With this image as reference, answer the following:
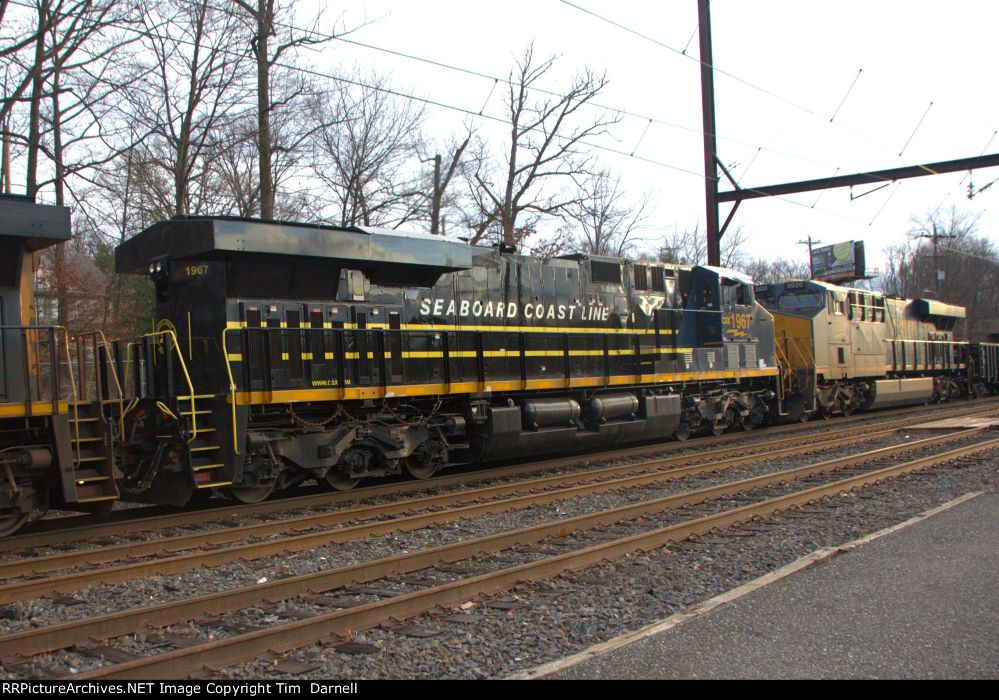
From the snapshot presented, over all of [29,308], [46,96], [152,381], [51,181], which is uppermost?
[46,96]

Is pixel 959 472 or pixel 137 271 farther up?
pixel 137 271

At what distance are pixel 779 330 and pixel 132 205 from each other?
16741mm

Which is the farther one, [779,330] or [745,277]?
[779,330]

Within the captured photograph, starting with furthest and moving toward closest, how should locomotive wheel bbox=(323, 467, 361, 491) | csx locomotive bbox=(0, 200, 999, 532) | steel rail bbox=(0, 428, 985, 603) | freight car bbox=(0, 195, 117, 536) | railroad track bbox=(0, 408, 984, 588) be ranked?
locomotive wheel bbox=(323, 467, 361, 491) < csx locomotive bbox=(0, 200, 999, 532) < freight car bbox=(0, 195, 117, 536) < railroad track bbox=(0, 408, 984, 588) < steel rail bbox=(0, 428, 985, 603)

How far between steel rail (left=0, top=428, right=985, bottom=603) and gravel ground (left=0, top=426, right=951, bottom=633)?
0.12 metres

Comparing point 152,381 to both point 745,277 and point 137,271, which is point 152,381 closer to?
point 137,271

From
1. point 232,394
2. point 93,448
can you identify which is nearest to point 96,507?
point 93,448

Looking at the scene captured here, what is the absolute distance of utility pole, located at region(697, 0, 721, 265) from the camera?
2028cm

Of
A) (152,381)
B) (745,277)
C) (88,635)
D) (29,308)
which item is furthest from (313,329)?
(745,277)

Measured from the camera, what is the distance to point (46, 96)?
1655 cm

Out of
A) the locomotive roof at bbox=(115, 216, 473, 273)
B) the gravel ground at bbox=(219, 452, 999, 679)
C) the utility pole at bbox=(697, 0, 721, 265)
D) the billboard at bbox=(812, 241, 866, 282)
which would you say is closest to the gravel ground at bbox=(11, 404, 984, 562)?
the locomotive roof at bbox=(115, 216, 473, 273)

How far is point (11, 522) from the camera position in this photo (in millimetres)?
8023

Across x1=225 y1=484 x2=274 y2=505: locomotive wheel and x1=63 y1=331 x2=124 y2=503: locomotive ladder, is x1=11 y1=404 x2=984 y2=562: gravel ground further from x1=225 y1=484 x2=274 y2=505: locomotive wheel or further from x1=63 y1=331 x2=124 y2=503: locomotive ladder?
x1=225 y1=484 x2=274 y2=505: locomotive wheel
